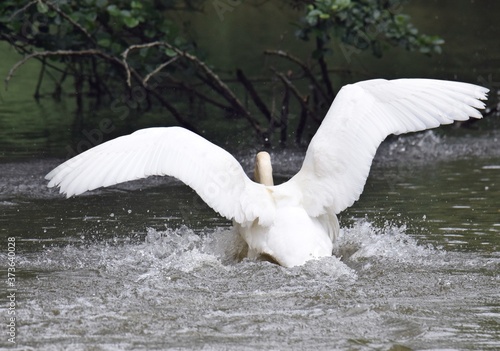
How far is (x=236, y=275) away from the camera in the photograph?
7.67m

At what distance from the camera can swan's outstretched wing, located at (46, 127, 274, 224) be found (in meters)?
7.89

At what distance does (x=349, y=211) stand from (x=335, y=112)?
2.14m

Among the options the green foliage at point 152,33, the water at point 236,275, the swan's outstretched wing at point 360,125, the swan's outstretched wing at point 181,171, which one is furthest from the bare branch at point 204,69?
the swan's outstretched wing at point 360,125

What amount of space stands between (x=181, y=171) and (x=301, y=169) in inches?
38.2

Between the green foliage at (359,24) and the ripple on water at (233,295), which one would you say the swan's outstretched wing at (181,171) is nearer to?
the ripple on water at (233,295)

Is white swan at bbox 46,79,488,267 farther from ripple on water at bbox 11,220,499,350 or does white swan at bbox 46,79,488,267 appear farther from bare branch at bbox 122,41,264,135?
bare branch at bbox 122,41,264,135

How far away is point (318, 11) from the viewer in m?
12.5

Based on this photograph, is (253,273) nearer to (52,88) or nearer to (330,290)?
(330,290)

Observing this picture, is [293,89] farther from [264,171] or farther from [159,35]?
[264,171]

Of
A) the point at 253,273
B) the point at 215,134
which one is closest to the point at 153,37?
the point at 215,134

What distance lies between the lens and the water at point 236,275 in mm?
6188

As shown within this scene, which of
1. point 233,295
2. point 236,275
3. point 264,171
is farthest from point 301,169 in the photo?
point 233,295

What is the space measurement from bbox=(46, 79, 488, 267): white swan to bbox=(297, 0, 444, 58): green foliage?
13.3ft

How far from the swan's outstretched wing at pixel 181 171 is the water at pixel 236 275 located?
17.9 inches
